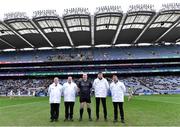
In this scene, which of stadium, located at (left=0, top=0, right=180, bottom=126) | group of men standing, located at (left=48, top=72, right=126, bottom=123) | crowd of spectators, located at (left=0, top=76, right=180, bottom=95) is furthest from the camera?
crowd of spectators, located at (left=0, top=76, right=180, bottom=95)

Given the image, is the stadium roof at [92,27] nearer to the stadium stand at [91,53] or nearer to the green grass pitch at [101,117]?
the stadium stand at [91,53]

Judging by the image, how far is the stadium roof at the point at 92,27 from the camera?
135 feet

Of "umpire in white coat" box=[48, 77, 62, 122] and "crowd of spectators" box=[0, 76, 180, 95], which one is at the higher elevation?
"crowd of spectators" box=[0, 76, 180, 95]

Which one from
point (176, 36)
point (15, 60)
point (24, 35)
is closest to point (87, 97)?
point (24, 35)

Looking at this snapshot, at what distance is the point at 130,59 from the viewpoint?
64688 mm

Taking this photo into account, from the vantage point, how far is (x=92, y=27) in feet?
159

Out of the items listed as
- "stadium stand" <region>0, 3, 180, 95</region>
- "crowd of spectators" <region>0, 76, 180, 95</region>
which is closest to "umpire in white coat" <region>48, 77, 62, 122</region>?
"stadium stand" <region>0, 3, 180, 95</region>

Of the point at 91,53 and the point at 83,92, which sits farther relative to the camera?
the point at 91,53

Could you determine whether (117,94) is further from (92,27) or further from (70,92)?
(92,27)

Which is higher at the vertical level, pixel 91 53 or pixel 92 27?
pixel 92 27

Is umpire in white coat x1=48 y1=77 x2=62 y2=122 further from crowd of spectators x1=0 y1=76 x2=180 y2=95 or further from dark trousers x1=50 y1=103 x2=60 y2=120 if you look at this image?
crowd of spectators x1=0 y1=76 x2=180 y2=95

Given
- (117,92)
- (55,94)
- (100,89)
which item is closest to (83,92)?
(100,89)

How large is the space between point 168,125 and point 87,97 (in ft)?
11.3

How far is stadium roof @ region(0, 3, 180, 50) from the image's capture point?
135ft
